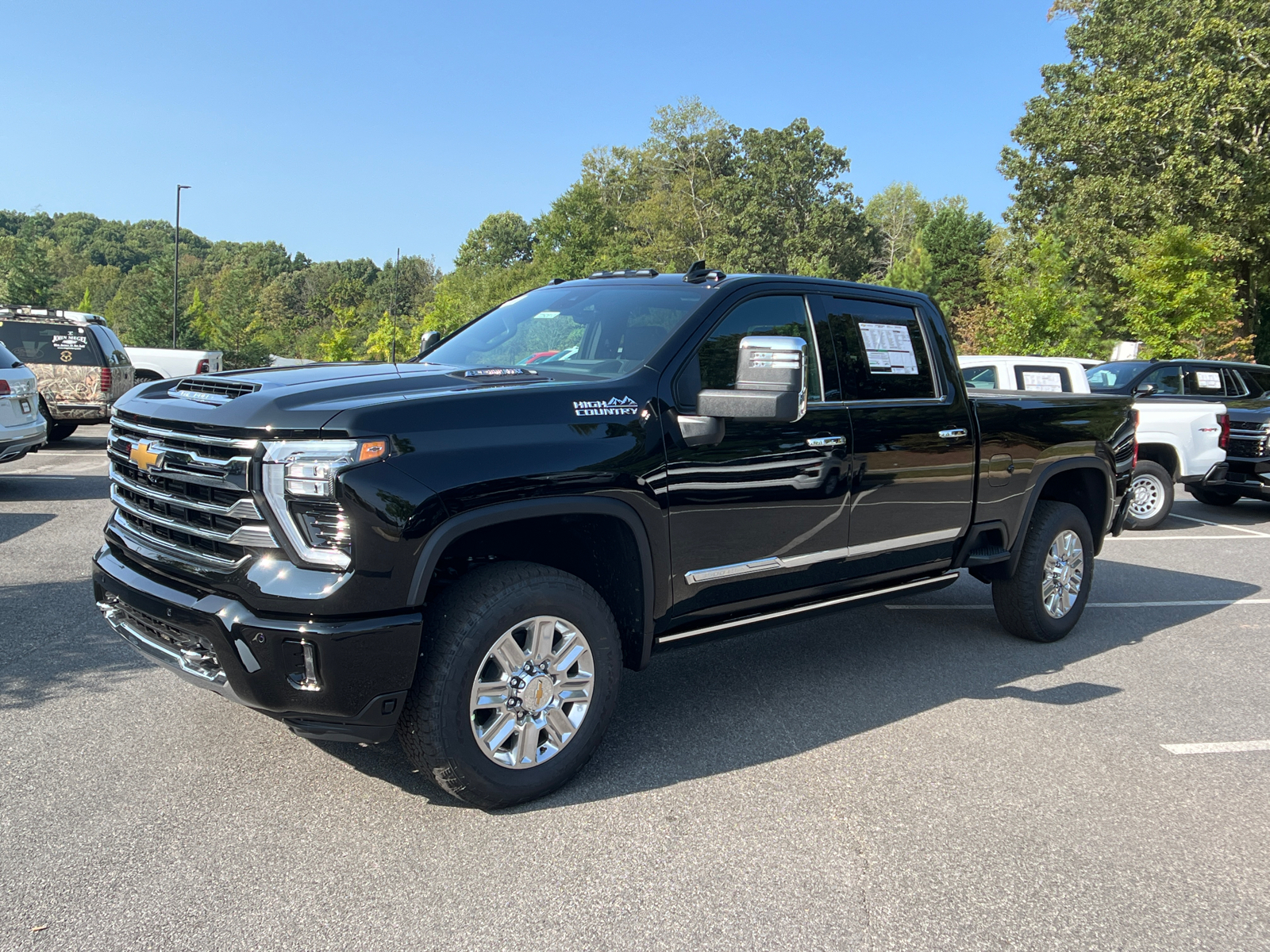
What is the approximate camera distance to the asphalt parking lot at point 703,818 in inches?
115

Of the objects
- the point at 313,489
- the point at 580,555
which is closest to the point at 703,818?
the point at 580,555

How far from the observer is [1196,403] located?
456 inches

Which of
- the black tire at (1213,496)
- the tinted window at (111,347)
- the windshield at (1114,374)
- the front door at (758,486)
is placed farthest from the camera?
the tinted window at (111,347)

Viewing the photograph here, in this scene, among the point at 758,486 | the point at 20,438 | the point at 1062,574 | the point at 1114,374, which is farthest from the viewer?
the point at 1114,374

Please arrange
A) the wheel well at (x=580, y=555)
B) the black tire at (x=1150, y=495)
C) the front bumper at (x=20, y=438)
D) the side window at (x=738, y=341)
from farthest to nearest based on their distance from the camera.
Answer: the black tire at (x=1150, y=495)
the front bumper at (x=20, y=438)
the side window at (x=738, y=341)
the wheel well at (x=580, y=555)

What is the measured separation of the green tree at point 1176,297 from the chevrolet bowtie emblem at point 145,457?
25.7m

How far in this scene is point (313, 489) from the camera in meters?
3.13

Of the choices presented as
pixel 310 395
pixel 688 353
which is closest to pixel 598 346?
pixel 688 353

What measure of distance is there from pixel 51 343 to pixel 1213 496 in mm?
16769

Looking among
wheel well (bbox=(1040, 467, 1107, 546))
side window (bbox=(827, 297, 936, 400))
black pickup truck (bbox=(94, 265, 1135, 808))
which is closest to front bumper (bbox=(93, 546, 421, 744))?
black pickup truck (bbox=(94, 265, 1135, 808))

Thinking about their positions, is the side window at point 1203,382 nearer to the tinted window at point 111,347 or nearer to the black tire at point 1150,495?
the black tire at point 1150,495

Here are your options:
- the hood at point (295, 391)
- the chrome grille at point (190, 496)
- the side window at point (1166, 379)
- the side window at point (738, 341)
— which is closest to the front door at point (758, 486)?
the side window at point (738, 341)

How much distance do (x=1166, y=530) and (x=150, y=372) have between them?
17081mm

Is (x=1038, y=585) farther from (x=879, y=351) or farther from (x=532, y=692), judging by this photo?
(x=532, y=692)
